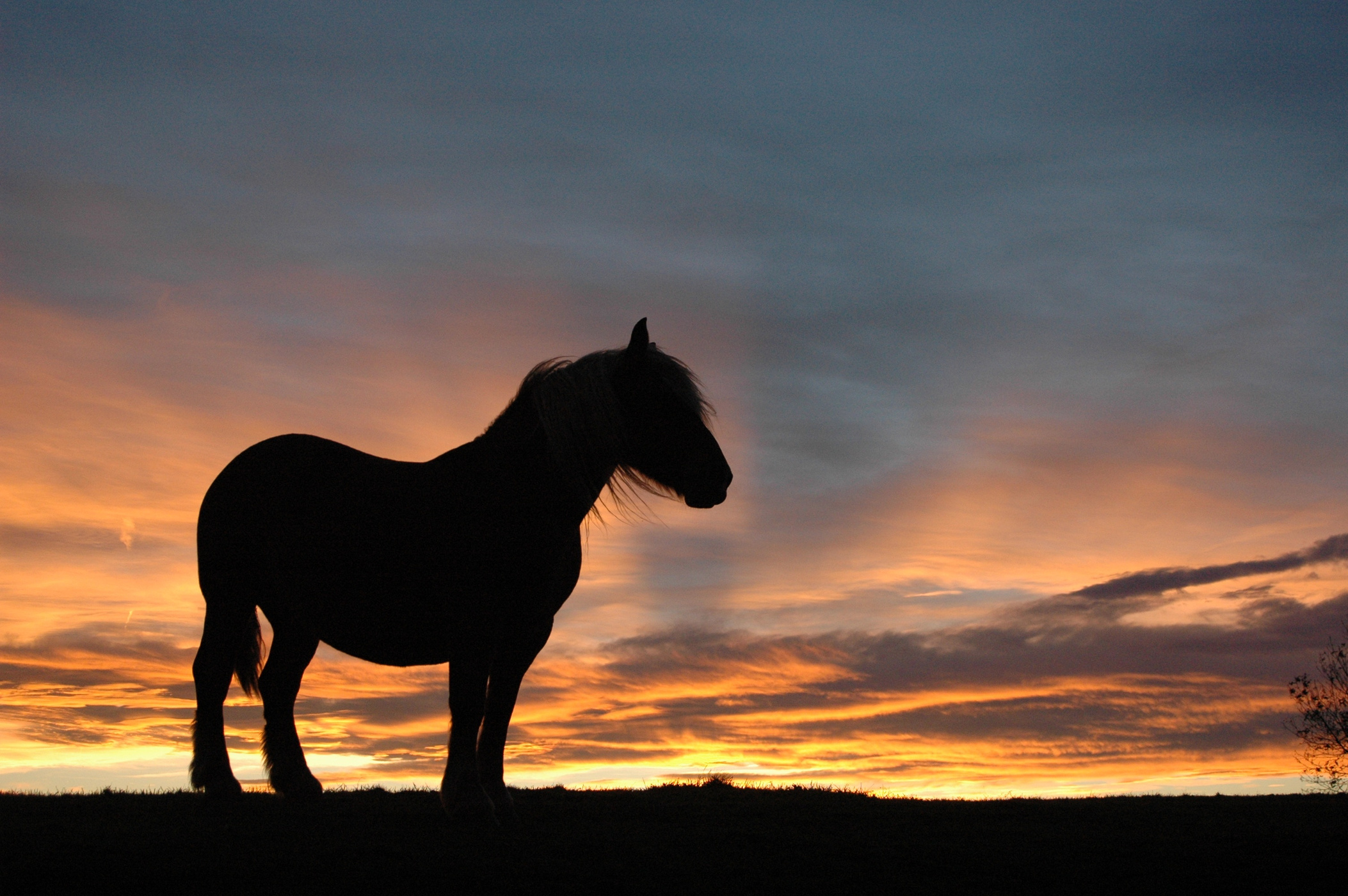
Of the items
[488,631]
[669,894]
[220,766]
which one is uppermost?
[488,631]

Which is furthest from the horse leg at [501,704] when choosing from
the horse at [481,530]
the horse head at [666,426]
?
the horse head at [666,426]

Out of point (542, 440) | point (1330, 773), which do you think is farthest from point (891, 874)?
point (1330, 773)

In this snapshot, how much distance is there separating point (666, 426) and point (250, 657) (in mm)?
4696

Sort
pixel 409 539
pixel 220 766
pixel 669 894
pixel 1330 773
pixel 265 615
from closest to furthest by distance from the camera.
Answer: pixel 669 894 → pixel 409 539 → pixel 220 766 → pixel 265 615 → pixel 1330 773

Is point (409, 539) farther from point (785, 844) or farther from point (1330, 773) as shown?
point (1330, 773)

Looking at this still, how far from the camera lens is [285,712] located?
9586mm

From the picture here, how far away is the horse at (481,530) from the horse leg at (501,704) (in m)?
0.01

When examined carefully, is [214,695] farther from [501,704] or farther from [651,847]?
[651,847]

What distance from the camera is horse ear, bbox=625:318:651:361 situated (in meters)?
7.98

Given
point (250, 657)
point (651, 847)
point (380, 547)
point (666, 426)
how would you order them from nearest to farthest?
point (651, 847) < point (666, 426) < point (380, 547) < point (250, 657)

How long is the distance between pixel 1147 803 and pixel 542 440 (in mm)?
7087

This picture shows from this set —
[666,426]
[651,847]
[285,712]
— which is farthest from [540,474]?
[285,712]

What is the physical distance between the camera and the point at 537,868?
6.50 m

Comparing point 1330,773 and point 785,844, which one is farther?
point 1330,773
